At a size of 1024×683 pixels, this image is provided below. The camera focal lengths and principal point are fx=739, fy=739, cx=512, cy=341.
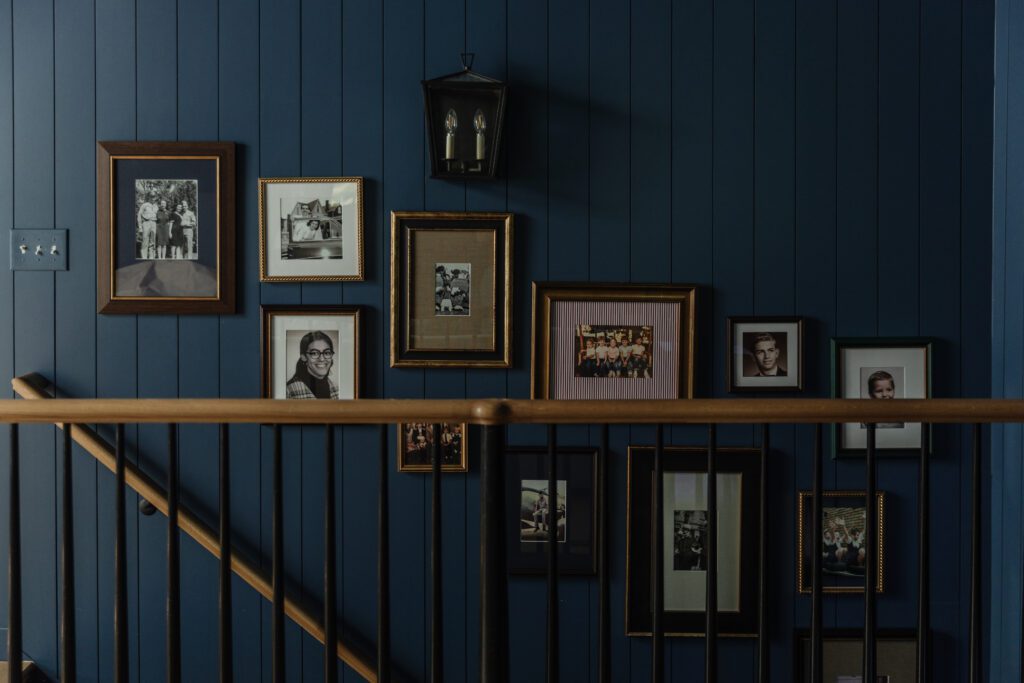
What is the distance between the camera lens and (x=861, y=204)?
2.35m

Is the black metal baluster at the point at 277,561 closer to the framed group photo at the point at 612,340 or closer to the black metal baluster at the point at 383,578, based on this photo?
the black metal baluster at the point at 383,578

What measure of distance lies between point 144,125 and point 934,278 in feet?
8.41

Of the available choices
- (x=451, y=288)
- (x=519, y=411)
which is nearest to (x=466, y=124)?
(x=451, y=288)

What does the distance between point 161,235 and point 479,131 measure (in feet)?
3.52

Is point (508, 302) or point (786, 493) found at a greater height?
point (508, 302)

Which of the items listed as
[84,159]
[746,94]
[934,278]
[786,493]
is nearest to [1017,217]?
[934,278]

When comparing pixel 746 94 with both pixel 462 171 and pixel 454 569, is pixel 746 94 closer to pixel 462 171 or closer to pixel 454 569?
pixel 462 171

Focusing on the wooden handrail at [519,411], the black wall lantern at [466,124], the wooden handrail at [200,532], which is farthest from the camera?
the wooden handrail at [200,532]

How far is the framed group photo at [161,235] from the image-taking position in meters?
2.34

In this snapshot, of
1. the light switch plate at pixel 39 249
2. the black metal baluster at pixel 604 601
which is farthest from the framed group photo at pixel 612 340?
the light switch plate at pixel 39 249

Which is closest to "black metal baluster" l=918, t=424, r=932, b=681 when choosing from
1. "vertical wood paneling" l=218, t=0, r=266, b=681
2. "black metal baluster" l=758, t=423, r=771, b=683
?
"black metal baluster" l=758, t=423, r=771, b=683

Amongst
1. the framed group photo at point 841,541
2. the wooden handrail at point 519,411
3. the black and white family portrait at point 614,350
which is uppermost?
the black and white family portrait at point 614,350

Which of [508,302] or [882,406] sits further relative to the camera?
[508,302]

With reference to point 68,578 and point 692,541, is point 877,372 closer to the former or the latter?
point 692,541
